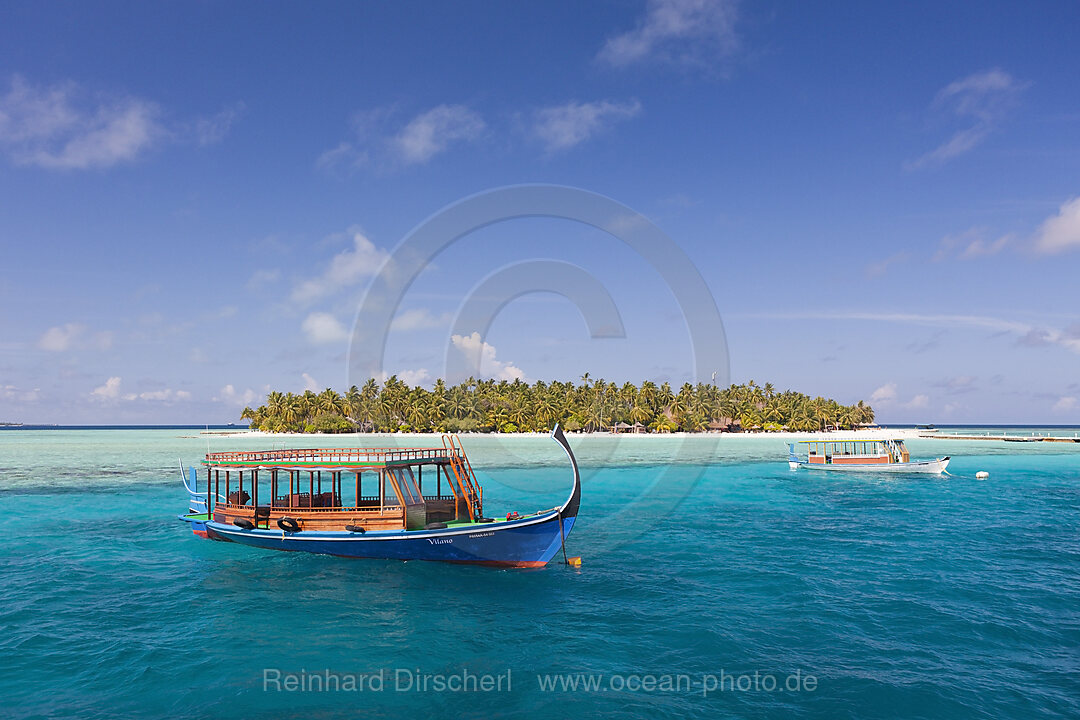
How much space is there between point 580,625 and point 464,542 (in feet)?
21.1

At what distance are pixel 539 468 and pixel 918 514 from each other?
40.6m

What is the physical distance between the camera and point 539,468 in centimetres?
7038

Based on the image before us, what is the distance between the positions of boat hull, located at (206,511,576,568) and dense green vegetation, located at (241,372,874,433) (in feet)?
395

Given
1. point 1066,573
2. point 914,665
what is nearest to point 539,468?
point 1066,573

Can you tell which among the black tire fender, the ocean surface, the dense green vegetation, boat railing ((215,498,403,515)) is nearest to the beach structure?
the ocean surface

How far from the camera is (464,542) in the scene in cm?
2273

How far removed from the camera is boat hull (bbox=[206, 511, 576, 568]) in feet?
73.5

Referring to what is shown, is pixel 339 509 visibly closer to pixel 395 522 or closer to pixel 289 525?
pixel 289 525

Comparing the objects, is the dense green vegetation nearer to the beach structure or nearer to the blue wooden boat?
the beach structure

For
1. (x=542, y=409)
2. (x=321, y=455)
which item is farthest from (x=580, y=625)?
(x=542, y=409)

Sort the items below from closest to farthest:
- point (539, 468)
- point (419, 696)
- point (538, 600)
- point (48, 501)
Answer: point (419, 696)
point (538, 600)
point (48, 501)
point (539, 468)

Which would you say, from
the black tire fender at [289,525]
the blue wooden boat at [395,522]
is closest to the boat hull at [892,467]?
the blue wooden boat at [395,522]

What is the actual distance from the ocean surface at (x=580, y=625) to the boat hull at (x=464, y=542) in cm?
64

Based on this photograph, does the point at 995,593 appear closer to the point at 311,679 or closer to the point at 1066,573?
the point at 1066,573
